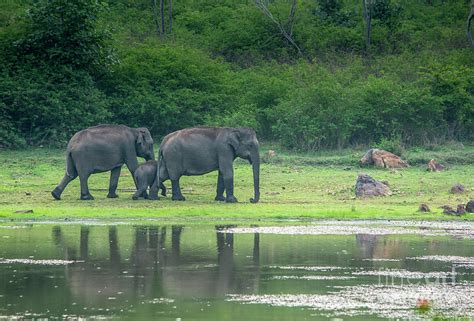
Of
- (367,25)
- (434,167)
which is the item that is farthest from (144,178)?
(367,25)

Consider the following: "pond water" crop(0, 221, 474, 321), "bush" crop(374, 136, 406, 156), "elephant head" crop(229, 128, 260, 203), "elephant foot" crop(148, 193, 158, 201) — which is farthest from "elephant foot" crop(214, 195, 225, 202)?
"bush" crop(374, 136, 406, 156)

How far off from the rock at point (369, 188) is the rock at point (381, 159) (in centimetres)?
467

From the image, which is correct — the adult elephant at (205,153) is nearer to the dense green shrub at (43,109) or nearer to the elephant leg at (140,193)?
the elephant leg at (140,193)

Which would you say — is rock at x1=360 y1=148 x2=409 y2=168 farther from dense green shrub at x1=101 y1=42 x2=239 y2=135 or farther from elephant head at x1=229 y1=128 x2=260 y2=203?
dense green shrub at x1=101 y1=42 x2=239 y2=135

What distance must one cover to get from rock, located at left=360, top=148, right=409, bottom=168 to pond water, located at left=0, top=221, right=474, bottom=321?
30.0ft

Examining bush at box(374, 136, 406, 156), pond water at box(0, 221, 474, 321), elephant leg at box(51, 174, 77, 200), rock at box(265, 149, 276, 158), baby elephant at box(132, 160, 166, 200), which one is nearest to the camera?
pond water at box(0, 221, 474, 321)

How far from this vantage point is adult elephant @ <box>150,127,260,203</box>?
2856cm

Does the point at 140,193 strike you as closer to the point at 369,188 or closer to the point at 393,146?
the point at 369,188

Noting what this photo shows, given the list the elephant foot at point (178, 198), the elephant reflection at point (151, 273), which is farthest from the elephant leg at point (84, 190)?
the elephant reflection at point (151, 273)

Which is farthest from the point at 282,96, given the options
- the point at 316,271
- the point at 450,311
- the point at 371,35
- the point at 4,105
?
the point at 450,311

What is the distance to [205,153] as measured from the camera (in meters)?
28.9

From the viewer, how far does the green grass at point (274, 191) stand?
83.0 feet

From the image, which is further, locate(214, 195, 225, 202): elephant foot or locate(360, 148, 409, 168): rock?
locate(360, 148, 409, 168): rock

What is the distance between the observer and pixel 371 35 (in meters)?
53.2
